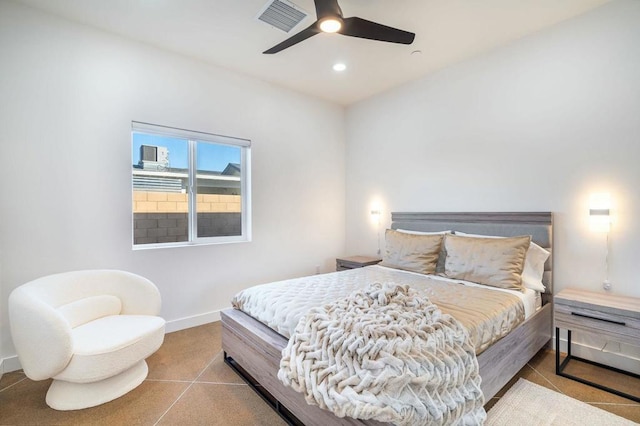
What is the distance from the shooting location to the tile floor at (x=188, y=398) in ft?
5.90

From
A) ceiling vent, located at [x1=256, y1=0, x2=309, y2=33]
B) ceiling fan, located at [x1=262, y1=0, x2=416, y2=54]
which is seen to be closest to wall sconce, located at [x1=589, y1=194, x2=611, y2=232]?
ceiling fan, located at [x1=262, y1=0, x2=416, y2=54]

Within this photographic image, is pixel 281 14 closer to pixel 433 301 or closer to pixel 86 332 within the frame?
Result: pixel 433 301

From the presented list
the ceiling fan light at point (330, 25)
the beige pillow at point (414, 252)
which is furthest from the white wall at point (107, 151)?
the ceiling fan light at point (330, 25)

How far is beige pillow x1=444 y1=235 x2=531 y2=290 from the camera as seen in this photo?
8.13ft

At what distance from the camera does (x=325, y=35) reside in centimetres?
280

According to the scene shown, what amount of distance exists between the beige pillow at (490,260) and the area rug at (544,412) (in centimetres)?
77

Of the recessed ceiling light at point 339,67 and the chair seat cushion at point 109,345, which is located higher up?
the recessed ceiling light at point 339,67

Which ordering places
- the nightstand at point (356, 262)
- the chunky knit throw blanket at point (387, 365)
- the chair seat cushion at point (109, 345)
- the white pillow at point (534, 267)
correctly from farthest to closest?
the nightstand at point (356, 262) < the white pillow at point (534, 267) < the chair seat cushion at point (109, 345) < the chunky knit throw blanket at point (387, 365)

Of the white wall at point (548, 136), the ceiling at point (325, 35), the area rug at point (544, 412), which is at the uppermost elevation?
the ceiling at point (325, 35)

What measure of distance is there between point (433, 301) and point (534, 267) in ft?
4.02

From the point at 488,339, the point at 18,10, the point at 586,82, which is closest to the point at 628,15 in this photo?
the point at 586,82

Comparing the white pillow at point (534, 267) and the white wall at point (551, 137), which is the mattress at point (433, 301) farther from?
the white wall at point (551, 137)

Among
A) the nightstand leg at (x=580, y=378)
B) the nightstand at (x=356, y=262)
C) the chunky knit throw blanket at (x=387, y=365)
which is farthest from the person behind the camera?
the nightstand at (x=356, y=262)

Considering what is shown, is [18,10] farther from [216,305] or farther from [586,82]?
[586,82]
